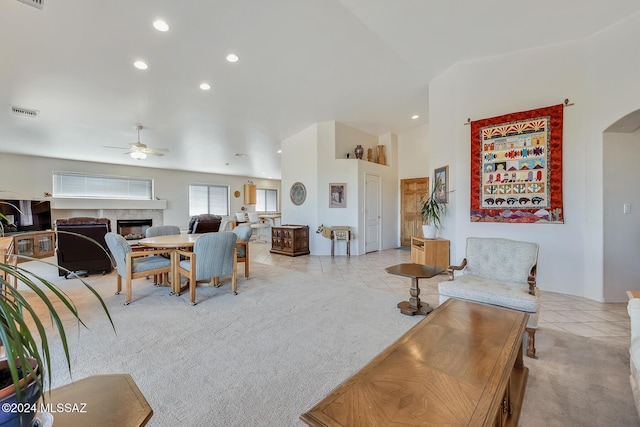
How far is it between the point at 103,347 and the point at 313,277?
9.17 feet

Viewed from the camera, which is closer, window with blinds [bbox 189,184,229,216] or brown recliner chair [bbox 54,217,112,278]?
brown recliner chair [bbox 54,217,112,278]

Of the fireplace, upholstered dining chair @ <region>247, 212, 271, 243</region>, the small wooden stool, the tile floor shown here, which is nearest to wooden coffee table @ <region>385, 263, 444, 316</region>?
the tile floor

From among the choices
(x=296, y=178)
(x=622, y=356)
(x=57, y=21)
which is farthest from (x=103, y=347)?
(x=296, y=178)

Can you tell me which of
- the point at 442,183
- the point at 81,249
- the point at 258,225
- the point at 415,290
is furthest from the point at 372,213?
the point at 81,249

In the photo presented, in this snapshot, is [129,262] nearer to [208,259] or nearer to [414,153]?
[208,259]

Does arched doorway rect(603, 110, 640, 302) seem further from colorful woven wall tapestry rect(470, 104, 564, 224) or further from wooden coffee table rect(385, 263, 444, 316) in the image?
wooden coffee table rect(385, 263, 444, 316)

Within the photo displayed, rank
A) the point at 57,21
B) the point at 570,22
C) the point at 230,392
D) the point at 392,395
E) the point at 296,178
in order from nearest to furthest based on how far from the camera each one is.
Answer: the point at 392,395, the point at 230,392, the point at 57,21, the point at 570,22, the point at 296,178

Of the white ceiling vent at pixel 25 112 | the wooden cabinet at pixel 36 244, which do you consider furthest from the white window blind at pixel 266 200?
the white ceiling vent at pixel 25 112

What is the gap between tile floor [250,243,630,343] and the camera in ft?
8.80

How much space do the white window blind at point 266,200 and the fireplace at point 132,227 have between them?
476 cm

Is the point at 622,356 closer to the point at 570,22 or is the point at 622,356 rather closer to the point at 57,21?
the point at 570,22

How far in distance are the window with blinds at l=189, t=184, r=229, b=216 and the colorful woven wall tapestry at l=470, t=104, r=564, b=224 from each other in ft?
32.5

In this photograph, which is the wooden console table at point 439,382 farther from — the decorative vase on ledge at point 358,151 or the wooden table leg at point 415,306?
the decorative vase on ledge at point 358,151

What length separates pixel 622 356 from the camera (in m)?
2.15
